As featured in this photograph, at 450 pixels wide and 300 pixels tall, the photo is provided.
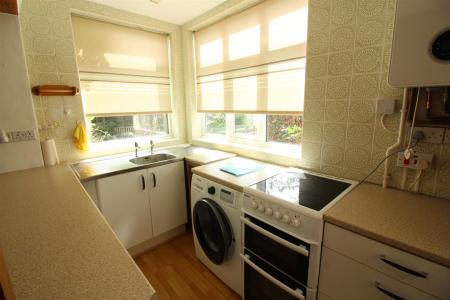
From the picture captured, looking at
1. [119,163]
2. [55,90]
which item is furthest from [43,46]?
[119,163]

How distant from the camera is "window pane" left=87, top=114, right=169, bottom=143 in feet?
7.84

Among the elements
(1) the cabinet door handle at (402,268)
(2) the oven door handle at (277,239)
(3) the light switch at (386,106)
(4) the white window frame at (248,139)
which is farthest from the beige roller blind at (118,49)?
(1) the cabinet door handle at (402,268)

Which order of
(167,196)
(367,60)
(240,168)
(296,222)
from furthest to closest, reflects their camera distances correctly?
(167,196), (240,168), (367,60), (296,222)

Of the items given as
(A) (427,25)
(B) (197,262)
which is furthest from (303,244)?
(B) (197,262)

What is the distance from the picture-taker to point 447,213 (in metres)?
1.03

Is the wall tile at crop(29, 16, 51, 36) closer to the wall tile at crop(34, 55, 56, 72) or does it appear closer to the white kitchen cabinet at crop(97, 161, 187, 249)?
the wall tile at crop(34, 55, 56, 72)

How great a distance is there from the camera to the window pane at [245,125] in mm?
2335

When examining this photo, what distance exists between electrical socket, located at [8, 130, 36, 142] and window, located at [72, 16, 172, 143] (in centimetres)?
54

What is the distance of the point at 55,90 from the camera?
191 cm

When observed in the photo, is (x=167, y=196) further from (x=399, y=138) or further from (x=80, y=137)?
(x=399, y=138)

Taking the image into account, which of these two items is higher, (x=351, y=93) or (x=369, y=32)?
(x=369, y=32)

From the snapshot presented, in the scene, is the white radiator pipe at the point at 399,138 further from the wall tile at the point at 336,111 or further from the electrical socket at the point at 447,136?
the wall tile at the point at 336,111

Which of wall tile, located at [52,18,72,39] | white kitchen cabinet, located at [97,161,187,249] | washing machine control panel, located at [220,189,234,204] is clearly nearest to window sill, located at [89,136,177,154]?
white kitchen cabinet, located at [97,161,187,249]

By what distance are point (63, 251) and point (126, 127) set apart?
81.6 inches
